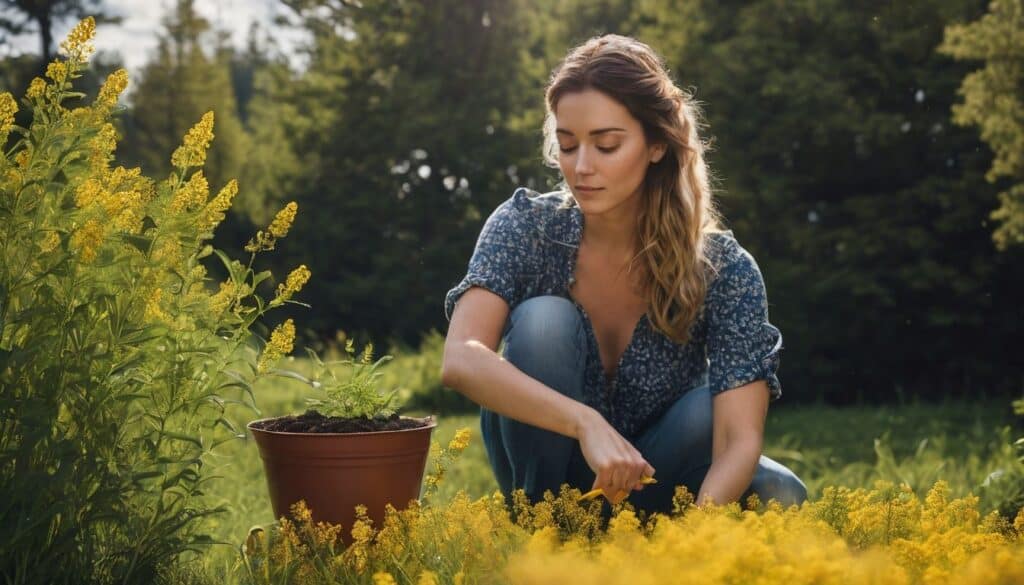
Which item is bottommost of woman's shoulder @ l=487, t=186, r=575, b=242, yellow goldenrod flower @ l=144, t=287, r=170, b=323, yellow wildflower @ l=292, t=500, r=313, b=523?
yellow wildflower @ l=292, t=500, r=313, b=523

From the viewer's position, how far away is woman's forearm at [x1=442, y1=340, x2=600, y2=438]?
7.86 feet

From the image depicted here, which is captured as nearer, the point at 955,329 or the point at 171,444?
the point at 171,444

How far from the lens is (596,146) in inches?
110

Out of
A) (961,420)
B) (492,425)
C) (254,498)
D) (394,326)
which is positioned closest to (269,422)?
(492,425)

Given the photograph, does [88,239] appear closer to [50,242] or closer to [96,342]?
[50,242]

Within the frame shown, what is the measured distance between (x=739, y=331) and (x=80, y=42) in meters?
1.81

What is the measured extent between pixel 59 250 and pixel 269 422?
2.59ft

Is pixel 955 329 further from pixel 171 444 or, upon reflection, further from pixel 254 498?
pixel 171 444

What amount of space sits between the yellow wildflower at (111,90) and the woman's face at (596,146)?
3.79ft

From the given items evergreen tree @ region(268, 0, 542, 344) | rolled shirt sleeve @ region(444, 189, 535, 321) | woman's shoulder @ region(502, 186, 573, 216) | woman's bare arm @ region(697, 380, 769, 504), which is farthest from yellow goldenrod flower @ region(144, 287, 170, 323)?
evergreen tree @ region(268, 0, 542, 344)

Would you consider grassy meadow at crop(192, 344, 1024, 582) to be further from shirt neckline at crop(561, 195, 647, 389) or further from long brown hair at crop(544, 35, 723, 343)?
long brown hair at crop(544, 35, 723, 343)

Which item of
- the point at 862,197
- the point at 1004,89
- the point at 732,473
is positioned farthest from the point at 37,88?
the point at 862,197

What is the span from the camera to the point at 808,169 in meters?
12.2

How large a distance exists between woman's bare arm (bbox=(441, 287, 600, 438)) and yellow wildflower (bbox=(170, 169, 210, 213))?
2.27 feet
